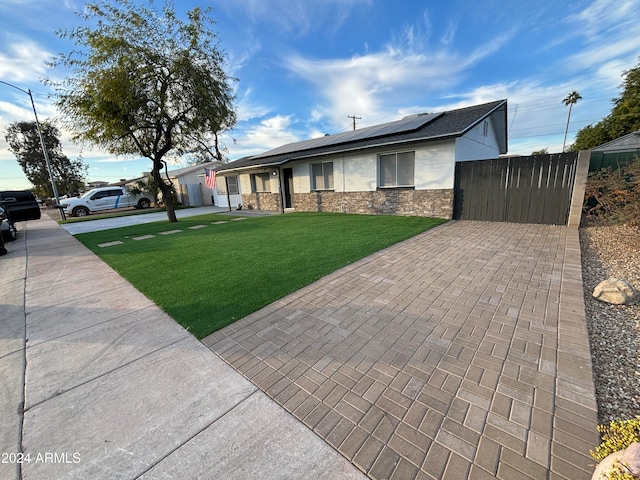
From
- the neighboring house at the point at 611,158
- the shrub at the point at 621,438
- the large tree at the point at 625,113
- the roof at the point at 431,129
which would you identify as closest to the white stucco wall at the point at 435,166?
the roof at the point at 431,129

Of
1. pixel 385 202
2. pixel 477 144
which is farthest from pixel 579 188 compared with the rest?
pixel 385 202

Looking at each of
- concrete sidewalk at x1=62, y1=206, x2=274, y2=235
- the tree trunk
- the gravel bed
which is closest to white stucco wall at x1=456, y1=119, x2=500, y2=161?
the gravel bed

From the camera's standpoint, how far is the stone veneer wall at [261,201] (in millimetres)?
15116

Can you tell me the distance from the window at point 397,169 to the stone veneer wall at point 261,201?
6.55 meters

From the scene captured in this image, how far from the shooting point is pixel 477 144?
35.2ft

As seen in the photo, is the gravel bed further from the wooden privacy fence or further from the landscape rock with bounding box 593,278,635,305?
the wooden privacy fence

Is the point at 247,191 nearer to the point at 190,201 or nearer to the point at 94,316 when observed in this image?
the point at 190,201

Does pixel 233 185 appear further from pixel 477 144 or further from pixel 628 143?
pixel 628 143

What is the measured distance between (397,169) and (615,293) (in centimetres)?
791

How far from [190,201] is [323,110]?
562 inches

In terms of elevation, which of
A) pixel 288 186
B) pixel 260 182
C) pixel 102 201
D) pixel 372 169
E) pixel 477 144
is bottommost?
pixel 102 201

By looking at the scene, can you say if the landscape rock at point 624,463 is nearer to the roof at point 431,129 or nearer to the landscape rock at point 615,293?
the landscape rock at point 615,293

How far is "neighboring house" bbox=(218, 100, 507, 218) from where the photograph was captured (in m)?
9.11

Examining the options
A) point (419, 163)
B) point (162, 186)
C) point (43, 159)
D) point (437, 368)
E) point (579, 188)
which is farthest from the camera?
point (43, 159)
